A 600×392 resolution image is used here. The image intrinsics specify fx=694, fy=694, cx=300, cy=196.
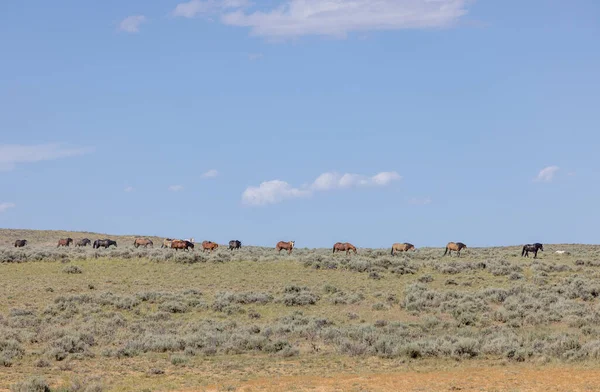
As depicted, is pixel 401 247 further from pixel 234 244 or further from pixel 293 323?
pixel 293 323

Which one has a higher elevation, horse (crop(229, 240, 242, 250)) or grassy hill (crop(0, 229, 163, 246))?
horse (crop(229, 240, 242, 250))

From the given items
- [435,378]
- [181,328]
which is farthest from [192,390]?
[181,328]

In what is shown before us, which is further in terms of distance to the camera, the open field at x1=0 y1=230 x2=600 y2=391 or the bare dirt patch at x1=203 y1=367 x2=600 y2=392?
the open field at x1=0 y1=230 x2=600 y2=391

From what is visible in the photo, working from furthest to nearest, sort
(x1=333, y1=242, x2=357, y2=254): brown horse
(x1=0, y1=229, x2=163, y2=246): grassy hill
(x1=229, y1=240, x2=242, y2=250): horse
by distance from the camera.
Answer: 1. (x1=0, y1=229, x2=163, y2=246): grassy hill
2. (x1=229, y1=240, x2=242, y2=250): horse
3. (x1=333, y1=242, x2=357, y2=254): brown horse

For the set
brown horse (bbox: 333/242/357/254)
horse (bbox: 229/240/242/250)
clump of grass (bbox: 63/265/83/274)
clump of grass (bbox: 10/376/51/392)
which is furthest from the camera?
horse (bbox: 229/240/242/250)

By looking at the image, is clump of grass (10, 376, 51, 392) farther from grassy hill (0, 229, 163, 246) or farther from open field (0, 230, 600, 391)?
grassy hill (0, 229, 163, 246)

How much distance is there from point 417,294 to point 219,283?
1101 cm

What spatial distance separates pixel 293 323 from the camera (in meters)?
27.8

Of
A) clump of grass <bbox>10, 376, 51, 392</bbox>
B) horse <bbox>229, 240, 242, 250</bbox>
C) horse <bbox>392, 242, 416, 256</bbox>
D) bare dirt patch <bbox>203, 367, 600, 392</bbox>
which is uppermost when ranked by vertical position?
horse <bbox>392, 242, 416, 256</bbox>

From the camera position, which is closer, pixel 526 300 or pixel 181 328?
pixel 181 328

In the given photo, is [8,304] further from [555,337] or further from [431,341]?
[555,337]

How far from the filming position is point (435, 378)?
18.5 metres

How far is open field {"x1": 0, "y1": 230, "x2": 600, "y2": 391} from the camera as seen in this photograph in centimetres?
1905

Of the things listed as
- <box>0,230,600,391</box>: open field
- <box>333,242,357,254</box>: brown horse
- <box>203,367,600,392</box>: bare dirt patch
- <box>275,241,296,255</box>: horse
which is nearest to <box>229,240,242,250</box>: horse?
<box>275,241,296,255</box>: horse
